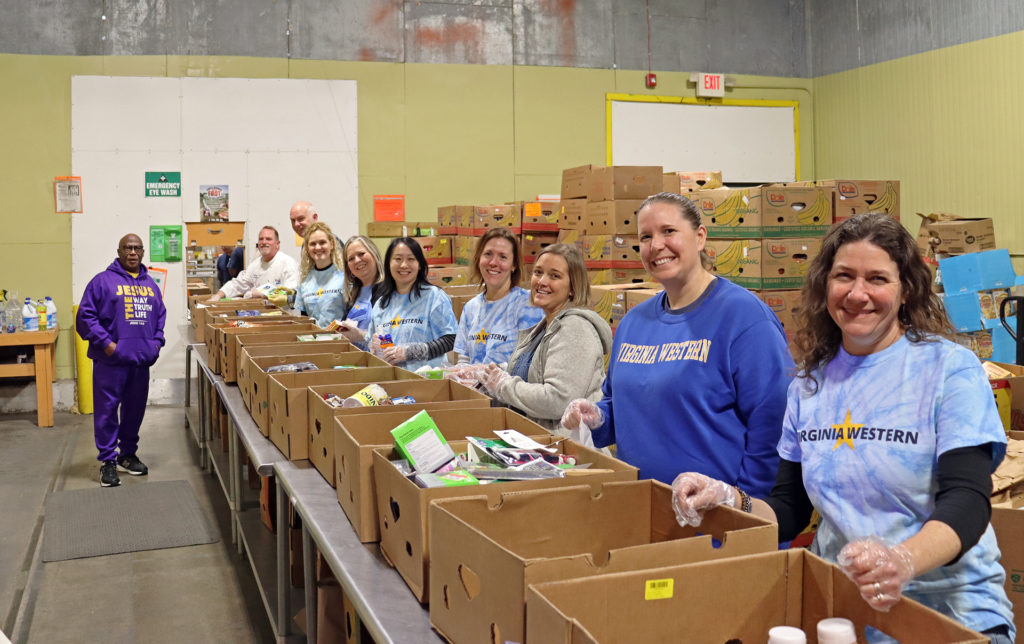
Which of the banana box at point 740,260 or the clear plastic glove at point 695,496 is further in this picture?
the banana box at point 740,260

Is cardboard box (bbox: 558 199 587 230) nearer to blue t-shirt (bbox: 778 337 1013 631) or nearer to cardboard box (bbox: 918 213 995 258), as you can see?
cardboard box (bbox: 918 213 995 258)

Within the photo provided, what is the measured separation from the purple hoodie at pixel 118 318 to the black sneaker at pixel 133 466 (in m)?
0.70

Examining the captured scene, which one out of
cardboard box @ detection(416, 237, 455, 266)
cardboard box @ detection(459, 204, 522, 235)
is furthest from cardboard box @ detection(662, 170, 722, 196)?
cardboard box @ detection(416, 237, 455, 266)

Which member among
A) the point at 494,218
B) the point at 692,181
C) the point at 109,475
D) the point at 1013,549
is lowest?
the point at 109,475

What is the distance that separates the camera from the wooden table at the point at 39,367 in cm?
778

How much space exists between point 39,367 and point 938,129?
28.6 feet

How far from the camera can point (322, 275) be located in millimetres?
5715

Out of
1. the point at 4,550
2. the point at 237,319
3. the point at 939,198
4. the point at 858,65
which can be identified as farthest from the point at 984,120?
the point at 4,550

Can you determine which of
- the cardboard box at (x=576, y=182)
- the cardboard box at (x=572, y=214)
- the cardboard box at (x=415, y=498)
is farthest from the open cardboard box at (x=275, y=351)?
the cardboard box at (x=576, y=182)

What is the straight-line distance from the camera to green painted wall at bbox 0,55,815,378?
8367 mm

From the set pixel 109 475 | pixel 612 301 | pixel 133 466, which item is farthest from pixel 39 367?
pixel 612 301

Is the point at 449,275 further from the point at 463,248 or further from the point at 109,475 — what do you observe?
the point at 109,475

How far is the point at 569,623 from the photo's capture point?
1.06 metres

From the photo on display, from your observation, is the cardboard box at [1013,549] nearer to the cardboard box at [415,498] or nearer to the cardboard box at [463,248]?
the cardboard box at [415,498]
